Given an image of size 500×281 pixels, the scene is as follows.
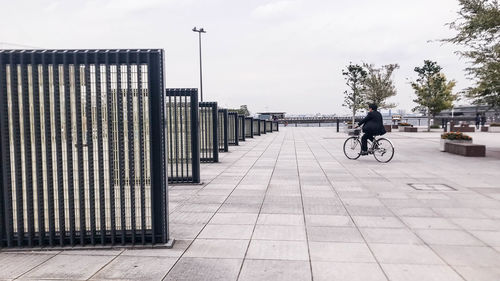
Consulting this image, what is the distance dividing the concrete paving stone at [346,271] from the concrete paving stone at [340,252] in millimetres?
145

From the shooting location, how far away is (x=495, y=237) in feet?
16.8

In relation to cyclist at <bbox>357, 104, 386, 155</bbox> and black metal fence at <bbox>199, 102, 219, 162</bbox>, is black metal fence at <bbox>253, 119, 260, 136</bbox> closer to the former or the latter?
black metal fence at <bbox>199, 102, 219, 162</bbox>

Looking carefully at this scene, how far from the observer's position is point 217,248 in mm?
4711

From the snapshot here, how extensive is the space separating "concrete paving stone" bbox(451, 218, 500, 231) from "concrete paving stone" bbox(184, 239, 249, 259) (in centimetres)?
321

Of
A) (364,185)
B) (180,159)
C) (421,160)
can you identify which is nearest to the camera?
(364,185)

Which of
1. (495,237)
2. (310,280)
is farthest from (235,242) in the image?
(495,237)

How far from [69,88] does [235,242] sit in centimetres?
272

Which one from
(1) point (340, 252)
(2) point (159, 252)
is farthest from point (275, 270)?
(2) point (159, 252)

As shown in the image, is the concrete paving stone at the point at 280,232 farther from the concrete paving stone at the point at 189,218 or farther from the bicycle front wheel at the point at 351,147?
the bicycle front wheel at the point at 351,147

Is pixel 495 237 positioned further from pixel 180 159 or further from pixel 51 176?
pixel 180 159

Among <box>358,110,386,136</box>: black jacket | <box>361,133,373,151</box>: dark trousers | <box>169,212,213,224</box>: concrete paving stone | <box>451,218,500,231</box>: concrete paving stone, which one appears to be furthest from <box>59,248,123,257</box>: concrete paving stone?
<box>361,133,373,151</box>: dark trousers

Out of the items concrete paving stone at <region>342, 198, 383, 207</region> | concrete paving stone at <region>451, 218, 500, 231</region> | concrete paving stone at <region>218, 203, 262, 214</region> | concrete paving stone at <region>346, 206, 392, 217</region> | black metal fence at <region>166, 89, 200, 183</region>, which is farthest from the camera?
black metal fence at <region>166, 89, 200, 183</region>

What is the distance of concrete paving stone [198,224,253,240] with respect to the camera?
5165mm

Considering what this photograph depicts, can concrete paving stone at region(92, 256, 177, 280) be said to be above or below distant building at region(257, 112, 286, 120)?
below
